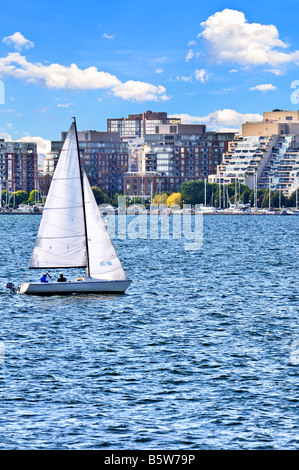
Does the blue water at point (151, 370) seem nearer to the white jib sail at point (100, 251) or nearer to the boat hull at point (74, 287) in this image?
the boat hull at point (74, 287)

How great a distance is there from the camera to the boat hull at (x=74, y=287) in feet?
196

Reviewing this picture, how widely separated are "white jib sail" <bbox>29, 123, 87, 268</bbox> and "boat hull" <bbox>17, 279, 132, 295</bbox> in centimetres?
146

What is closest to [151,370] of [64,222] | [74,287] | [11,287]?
[74,287]

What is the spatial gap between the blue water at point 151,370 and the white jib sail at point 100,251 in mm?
1601

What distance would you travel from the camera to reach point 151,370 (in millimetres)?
39594

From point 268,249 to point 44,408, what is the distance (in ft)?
337

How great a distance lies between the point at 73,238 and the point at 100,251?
2.04 metres

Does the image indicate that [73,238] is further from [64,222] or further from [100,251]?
[100,251]

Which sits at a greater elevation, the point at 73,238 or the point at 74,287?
the point at 73,238

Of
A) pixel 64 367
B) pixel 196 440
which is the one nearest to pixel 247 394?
pixel 196 440

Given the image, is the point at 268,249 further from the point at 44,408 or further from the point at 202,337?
the point at 44,408

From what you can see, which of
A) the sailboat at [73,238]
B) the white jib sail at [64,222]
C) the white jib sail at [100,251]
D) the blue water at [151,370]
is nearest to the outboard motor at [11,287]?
the blue water at [151,370]

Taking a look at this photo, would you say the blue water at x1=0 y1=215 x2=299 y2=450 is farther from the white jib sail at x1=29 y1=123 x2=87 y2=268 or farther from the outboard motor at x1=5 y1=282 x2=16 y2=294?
the white jib sail at x1=29 y1=123 x2=87 y2=268
